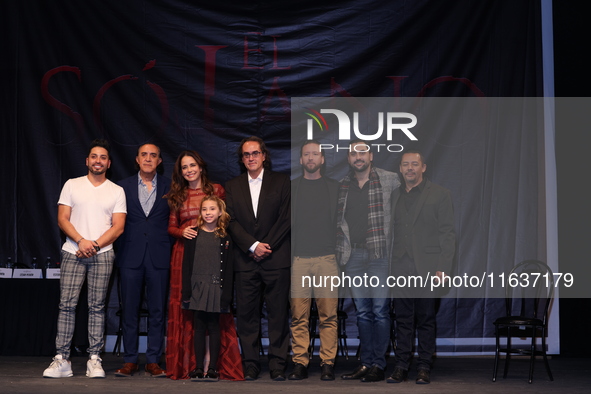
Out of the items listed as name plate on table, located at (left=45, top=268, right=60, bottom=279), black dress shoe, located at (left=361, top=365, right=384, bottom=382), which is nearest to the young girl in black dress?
black dress shoe, located at (left=361, top=365, right=384, bottom=382)

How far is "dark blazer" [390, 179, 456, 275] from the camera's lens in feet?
15.0

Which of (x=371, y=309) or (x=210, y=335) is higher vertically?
(x=371, y=309)

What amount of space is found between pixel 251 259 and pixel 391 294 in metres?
1.02

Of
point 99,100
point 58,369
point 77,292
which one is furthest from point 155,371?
point 99,100

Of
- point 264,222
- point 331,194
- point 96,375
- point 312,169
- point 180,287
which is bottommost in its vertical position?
point 96,375

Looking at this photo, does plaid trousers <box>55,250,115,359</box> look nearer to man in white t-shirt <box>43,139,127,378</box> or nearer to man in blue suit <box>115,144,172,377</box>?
man in white t-shirt <box>43,139,127,378</box>

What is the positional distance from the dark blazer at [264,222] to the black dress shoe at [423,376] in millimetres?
1185

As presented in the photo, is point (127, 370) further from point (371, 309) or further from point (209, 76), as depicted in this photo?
point (209, 76)

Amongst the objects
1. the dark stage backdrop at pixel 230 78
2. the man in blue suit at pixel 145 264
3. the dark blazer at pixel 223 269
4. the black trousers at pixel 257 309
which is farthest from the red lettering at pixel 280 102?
the black trousers at pixel 257 309

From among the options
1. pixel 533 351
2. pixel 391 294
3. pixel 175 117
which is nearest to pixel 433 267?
pixel 391 294

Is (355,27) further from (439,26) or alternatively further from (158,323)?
(158,323)

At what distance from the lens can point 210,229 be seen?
461cm

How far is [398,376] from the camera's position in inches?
178

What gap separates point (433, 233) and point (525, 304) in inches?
66.8
